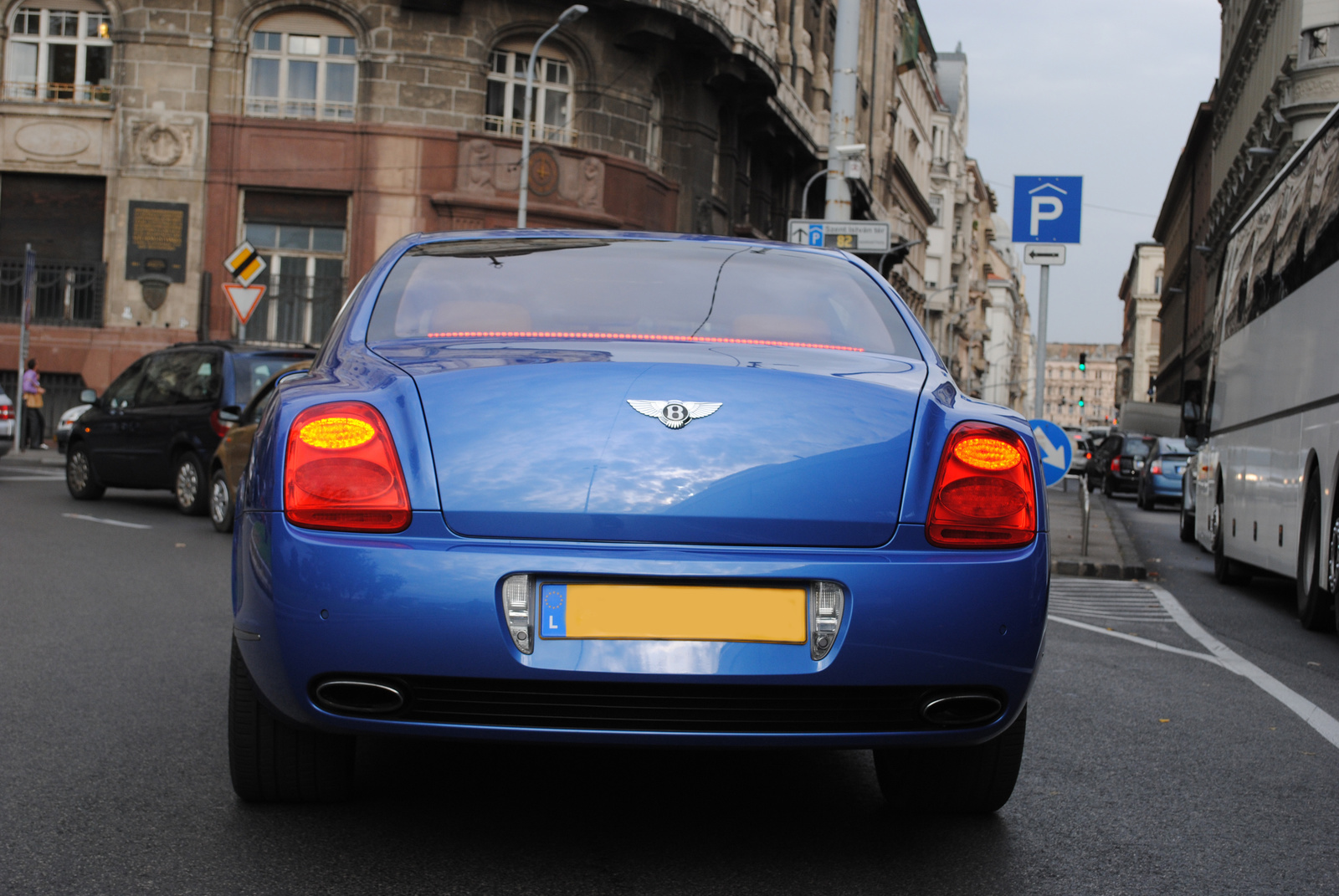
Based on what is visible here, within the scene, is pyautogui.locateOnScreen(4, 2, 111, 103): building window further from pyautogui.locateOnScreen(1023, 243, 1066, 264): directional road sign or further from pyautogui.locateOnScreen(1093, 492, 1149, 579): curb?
pyautogui.locateOnScreen(1023, 243, 1066, 264): directional road sign

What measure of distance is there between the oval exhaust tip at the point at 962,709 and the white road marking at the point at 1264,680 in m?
2.57

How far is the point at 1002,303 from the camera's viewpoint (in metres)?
157

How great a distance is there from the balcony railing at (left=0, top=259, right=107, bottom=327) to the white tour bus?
20863 millimetres

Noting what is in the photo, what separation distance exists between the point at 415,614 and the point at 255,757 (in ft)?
2.98

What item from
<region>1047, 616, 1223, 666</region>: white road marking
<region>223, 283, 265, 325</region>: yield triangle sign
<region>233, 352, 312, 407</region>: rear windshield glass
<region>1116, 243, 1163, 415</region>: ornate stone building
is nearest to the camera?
<region>1047, 616, 1223, 666</region>: white road marking

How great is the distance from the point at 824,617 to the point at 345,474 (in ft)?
3.32

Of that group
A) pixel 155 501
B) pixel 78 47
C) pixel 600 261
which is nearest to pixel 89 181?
pixel 78 47

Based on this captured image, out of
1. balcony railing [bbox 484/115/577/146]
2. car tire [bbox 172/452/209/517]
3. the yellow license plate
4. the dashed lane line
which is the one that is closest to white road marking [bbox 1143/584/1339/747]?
the dashed lane line

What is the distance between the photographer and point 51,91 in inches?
1128

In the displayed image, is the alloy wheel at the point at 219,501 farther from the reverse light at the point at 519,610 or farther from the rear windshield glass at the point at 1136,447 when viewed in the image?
the rear windshield glass at the point at 1136,447

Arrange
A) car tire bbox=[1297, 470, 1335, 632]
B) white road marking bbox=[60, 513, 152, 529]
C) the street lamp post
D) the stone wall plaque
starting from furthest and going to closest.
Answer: the stone wall plaque → the street lamp post → white road marking bbox=[60, 513, 152, 529] → car tire bbox=[1297, 470, 1335, 632]

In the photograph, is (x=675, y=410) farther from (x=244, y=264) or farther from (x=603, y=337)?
(x=244, y=264)

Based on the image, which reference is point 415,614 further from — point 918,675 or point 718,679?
point 918,675

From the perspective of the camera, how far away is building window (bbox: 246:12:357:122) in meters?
28.7
